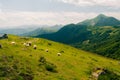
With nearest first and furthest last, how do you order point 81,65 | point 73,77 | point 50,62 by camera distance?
1. point 73,77
2. point 50,62
3. point 81,65

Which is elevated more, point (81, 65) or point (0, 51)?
point (0, 51)

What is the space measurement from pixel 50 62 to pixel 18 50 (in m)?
11.0

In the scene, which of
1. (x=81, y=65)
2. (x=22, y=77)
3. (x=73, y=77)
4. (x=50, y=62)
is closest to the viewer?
(x=22, y=77)

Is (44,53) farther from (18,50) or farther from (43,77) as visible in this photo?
(43,77)

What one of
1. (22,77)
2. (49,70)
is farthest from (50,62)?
(22,77)

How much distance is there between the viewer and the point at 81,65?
85.2 metres

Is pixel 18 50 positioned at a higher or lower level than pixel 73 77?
higher

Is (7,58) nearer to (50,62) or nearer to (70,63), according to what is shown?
(50,62)

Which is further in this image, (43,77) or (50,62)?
(50,62)

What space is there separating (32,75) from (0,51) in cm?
1497

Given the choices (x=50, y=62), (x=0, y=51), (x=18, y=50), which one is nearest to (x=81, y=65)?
(x=50, y=62)

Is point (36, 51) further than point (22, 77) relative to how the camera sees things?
Yes

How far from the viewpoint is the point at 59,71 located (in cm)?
7412

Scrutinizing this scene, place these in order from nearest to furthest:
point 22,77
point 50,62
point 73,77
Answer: point 22,77, point 73,77, point 50,62
